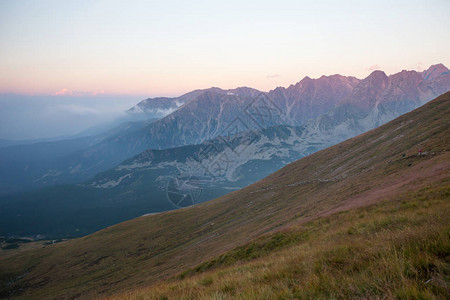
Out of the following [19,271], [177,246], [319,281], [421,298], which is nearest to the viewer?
[421,298]

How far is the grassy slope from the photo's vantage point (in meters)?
5.82

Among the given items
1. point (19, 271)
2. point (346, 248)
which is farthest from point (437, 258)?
point (19, 271)

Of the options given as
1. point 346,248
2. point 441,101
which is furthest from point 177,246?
point 441,101

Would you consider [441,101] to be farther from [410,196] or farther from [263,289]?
[263,289]

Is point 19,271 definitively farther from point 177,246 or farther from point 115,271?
point 177,246

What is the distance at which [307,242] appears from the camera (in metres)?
15.2

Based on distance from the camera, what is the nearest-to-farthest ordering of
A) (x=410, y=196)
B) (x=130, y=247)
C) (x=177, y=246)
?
(x=410, y=196) < (x=177, y=246) < (x=130, y=247)

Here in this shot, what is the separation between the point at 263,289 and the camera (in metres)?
5.69

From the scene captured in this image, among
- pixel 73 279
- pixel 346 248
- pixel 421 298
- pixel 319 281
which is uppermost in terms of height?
pixel 421 298

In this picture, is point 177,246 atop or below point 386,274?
below

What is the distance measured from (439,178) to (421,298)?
2222 cm

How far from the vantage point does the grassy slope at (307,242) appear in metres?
Result: 5.82

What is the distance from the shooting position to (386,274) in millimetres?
5012

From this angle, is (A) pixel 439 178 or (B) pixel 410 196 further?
(A) pixel 439 178
